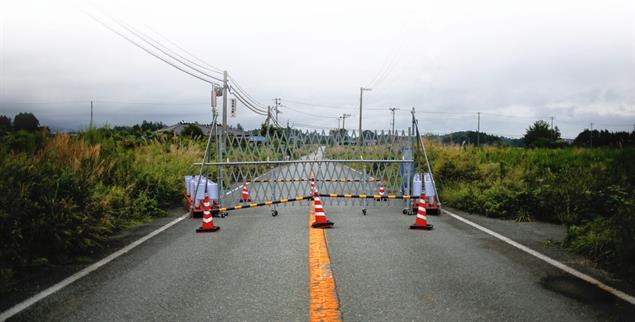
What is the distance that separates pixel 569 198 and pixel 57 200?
985cm

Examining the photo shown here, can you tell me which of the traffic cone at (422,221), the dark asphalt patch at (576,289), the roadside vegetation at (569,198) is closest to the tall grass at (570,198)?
the roadside vegetation at (569,198)

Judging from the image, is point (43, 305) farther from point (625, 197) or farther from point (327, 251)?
point (625, 197)

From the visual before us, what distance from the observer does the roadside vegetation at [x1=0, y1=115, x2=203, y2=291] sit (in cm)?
580

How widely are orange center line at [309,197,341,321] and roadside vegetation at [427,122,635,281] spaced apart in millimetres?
3623

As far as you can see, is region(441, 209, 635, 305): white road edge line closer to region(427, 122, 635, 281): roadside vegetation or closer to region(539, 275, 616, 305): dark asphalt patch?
region(539, 275, 616, 305): dark asphalt patch

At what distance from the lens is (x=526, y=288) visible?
489cm

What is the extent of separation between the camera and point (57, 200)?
6633 millimetres

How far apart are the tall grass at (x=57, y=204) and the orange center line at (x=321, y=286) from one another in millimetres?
3371

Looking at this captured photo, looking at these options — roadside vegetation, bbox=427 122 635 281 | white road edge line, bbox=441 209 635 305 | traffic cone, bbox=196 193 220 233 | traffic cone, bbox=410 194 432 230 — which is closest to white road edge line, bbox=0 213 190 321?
traffic cone, bbox=196 193 220 233

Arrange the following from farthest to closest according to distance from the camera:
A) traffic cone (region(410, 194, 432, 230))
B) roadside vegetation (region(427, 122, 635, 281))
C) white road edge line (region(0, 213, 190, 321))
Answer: traffic cone (region(410, 194, 432, 230))
roadside vegetation (region(427, 122, 635, 281))
white road edge line (region(0, 213, 190, 321))

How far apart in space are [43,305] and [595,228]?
24.8 feet

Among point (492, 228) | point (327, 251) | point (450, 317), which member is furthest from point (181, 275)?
point (492, 228)

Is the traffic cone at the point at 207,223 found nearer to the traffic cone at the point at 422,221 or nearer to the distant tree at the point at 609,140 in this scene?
the traffic cone at the point at 422,221

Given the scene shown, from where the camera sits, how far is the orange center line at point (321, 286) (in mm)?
4065
